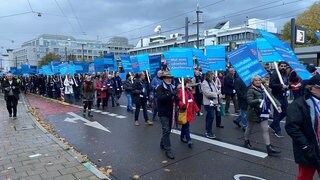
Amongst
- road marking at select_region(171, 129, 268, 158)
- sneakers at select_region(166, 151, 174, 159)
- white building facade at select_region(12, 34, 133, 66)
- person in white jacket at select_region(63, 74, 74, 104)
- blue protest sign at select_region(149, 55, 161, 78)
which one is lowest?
road marking at select_region(171, 129, 268, 158)

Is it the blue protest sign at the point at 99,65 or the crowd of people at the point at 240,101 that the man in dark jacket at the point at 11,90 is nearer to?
the crowd of people at the point at 240,101

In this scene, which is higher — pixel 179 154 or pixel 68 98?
pixel 68 98

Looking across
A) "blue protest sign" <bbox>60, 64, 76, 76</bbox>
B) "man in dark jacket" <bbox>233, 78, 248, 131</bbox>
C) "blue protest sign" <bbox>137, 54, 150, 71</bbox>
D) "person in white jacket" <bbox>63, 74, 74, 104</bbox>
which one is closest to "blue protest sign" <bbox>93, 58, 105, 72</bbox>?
"blue protest sign" <bbox>60, 64, 76, 76</bbox>

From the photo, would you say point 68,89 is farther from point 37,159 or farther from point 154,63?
point 37,159

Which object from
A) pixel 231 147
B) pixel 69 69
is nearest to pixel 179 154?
pixel 231 147

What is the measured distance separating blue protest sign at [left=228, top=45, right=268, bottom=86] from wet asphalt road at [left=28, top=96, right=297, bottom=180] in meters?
1.59

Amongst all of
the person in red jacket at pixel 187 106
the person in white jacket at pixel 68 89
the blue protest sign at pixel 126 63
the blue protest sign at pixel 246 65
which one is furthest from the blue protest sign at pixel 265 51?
Result: the person in white jacket at pixel 68 89

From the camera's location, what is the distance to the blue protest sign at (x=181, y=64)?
7273 mm

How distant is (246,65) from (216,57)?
390cm

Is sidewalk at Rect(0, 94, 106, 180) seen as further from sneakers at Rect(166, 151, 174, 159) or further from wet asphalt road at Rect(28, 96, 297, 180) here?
sneakers at Rect(166, 151, 174, 159)

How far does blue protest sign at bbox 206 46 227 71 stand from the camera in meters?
10.8

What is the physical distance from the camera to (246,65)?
6969 millimetres

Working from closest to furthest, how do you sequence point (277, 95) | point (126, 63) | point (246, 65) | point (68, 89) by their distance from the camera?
point (246, 65)
point (277, 95)
point (126, 63)
point (68, 89)

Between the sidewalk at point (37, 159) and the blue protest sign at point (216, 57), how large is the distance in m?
5.71
